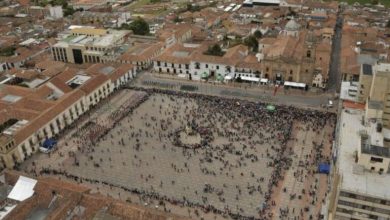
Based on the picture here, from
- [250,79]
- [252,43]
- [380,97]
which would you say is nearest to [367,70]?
[380,97]

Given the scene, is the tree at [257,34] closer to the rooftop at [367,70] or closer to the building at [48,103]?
the building at [48,103]

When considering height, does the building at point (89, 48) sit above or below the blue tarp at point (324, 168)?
above

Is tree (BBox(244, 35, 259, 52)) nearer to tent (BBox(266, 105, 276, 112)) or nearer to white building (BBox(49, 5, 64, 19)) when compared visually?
tent (BBox(266, 105, 276, 112))

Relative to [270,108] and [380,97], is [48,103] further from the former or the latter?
[380,97]

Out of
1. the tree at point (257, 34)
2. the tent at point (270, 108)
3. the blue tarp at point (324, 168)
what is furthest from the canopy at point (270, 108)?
the tree at point (257, 34)

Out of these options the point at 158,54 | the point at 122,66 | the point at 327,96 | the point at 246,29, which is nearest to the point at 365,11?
the point at 246,29

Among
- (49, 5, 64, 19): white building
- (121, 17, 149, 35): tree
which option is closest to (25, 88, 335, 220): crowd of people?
(121, 17, 149, 35): tree

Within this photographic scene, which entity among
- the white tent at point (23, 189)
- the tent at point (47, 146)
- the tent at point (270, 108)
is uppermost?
the white tent at point (23, 189)
